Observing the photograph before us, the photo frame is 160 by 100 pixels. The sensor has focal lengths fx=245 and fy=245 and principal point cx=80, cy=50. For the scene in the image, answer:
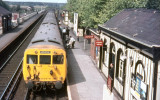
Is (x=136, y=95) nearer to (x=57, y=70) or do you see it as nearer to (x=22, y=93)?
(x=57, y=70)

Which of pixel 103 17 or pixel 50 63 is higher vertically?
pixel 103 17

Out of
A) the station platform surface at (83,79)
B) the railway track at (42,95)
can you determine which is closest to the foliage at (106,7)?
the station platform surface at (83,79)

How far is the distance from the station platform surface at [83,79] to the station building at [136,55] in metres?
1.29

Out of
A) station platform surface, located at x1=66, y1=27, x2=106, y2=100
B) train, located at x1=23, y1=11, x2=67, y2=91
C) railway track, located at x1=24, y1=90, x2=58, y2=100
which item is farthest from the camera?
station platform surface, located at x1=66, y1=27, x2=106, y2=100

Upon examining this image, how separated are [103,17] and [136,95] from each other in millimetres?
12690

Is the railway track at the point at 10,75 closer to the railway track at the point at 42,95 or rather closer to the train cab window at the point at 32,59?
the railway track at the point at 42,95

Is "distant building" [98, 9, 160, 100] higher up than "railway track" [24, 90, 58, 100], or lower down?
higher up

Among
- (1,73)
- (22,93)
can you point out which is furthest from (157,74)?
(1,73)

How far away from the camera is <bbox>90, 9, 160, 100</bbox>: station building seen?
963cm

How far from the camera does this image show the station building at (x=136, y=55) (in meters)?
9.63

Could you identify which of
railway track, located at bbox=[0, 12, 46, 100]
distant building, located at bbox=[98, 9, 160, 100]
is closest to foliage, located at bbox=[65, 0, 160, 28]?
distant building, located at bbox=[98, 9, 160, 100]

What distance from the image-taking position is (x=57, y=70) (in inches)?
559

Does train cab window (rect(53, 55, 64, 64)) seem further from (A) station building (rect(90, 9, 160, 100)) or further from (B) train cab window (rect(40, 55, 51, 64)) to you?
(A) station building (rect(90, 9, 160, 100))

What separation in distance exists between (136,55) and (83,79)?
22.5ft
